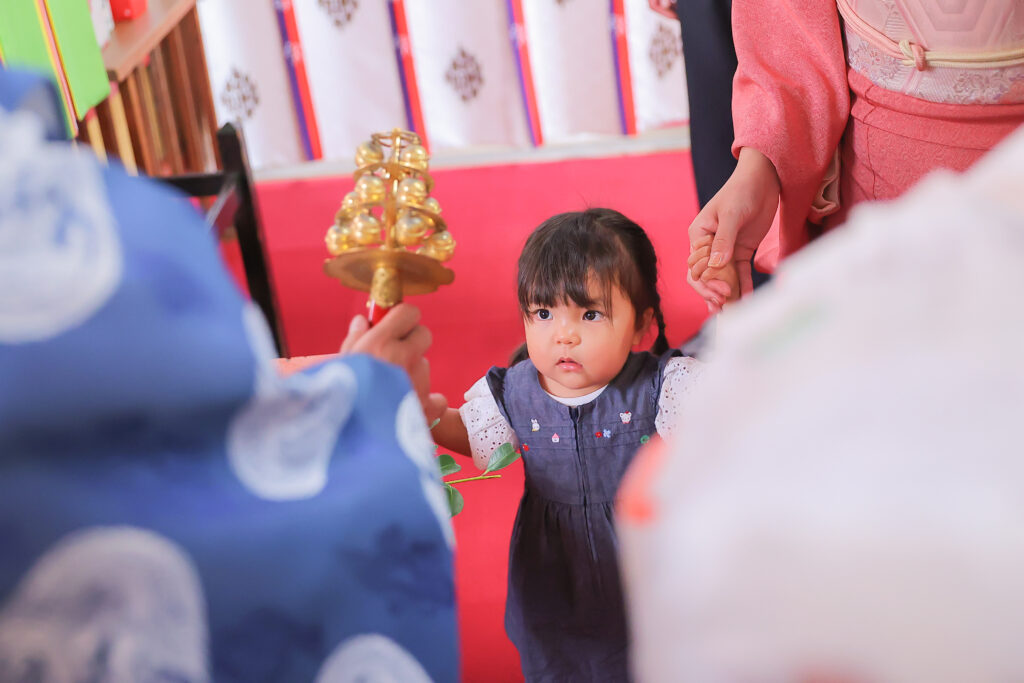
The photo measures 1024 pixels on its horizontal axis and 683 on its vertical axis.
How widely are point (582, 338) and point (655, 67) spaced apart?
1.60 m

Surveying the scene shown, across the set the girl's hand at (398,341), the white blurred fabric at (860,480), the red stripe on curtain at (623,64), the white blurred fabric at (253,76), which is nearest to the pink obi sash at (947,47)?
the girl's hand at (398,341)

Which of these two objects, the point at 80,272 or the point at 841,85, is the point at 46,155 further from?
the point at 841,85

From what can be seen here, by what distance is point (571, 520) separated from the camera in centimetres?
105

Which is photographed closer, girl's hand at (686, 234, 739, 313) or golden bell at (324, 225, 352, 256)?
golden bell at (324, 225, 352, 256)

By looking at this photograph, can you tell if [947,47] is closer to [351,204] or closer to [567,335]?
[567,335]

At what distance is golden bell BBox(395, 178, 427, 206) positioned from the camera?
94 cm

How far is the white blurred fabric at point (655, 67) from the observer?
7.72 ft

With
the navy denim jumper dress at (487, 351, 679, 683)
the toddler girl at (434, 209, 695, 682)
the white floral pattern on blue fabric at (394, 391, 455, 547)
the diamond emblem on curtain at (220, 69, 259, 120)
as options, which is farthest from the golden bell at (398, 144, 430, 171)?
the diamond emblem on curtain at (220, 69, 259, 120)

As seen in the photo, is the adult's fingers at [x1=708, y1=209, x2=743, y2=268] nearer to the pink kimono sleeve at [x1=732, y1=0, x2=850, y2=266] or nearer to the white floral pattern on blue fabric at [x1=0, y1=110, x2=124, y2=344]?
the pink kimono sleeve at [x1=732, y1=0, x2=850, y2=266]

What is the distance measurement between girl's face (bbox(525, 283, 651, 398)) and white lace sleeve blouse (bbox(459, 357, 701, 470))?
62mm

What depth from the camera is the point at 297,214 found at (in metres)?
2.40

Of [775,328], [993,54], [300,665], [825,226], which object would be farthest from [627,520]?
[825,226]

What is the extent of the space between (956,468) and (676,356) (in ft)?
2.45

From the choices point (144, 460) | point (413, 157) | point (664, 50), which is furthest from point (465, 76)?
point (144, 460)
